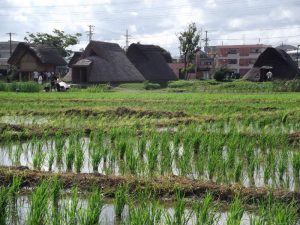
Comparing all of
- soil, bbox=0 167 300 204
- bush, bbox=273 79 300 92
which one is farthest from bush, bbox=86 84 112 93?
soil, bbox=0 167 300 204

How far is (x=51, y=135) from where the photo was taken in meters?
7.41

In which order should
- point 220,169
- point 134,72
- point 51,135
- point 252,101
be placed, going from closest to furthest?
point 220,169
point 51,135
point 252,101
point 134,72

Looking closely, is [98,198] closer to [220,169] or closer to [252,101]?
[220,169]

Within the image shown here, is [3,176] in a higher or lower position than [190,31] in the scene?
lower

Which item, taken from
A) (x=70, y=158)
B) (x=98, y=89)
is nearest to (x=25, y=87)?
(x=98, y=89)

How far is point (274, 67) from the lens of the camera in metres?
29.7

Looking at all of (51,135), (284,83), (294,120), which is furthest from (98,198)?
(284,83)

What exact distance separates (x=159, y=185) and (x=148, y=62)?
29.3 metres

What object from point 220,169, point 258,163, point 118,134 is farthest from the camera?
point 118,134

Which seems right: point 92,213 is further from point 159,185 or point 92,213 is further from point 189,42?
point 189,42

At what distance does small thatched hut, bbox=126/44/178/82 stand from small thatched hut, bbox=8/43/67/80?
5.59m

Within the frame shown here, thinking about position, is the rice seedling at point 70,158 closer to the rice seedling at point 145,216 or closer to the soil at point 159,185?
the soil at point 159,185

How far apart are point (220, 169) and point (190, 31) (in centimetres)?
3150

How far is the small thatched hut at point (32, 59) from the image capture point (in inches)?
1161
